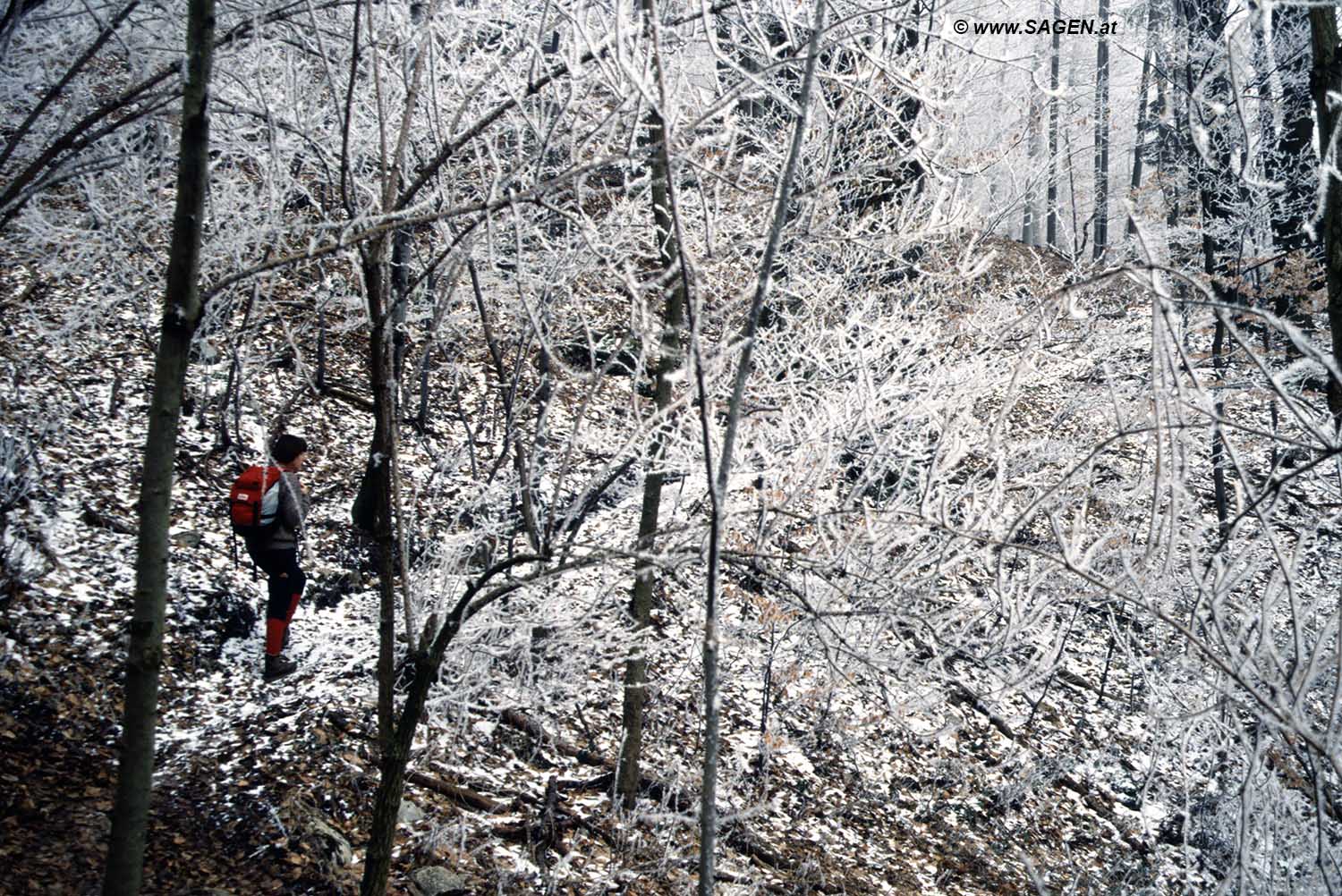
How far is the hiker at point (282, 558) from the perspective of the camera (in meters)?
5.12

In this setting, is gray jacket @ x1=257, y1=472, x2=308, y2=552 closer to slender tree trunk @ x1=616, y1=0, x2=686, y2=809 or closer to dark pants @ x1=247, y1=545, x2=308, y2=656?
dark pants @ x1=247, y1=545, x2=308, y2=656

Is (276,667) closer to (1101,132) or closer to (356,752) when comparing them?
(356,752)

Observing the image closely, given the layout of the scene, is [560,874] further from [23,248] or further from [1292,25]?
[1292,25]

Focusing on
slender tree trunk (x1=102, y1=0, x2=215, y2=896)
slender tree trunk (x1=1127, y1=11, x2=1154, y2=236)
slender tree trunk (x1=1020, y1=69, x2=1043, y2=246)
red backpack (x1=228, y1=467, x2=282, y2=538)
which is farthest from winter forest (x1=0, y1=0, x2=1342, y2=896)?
slender tree trunk (x1=1127, y1=11, x2=1154, y2=236)

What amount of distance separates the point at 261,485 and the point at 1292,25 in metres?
14.9

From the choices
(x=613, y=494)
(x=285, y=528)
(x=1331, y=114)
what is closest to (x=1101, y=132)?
(x=1331, y=114)

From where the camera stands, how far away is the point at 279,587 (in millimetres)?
5371

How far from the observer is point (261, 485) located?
17.0 ft

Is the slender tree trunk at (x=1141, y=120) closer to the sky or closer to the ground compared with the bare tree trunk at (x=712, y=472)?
closer to the sky

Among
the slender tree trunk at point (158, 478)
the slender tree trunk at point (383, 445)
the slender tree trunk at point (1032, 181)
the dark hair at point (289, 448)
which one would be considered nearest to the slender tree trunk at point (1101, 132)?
the slender tree trunk at point (1032, 181)

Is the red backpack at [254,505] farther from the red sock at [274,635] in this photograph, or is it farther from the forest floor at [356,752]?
the forest floor at [356,752]

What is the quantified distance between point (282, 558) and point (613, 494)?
2203 mm

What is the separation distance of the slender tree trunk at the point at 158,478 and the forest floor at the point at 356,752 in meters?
1.84

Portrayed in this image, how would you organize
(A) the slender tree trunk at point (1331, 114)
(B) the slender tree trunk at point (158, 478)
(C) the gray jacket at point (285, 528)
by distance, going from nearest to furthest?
(B) the slender tree trunk at point (158, 478), (A) the slender tree trunk at point (1331, 114), (C) the gray jacket at point (285, 528)
